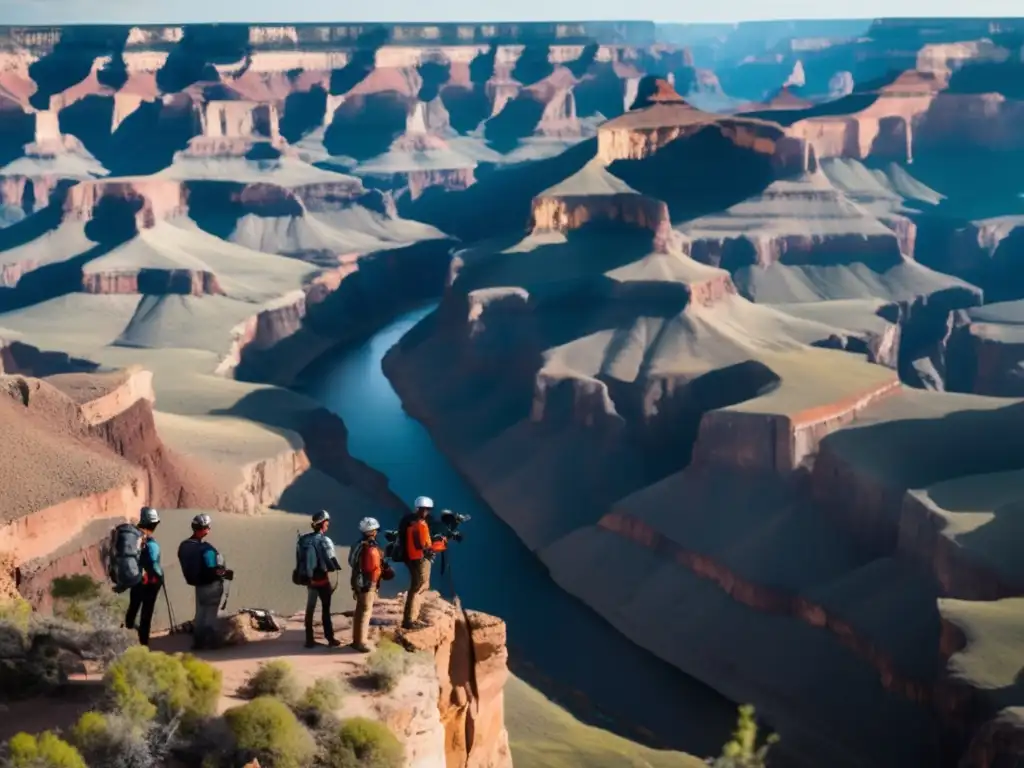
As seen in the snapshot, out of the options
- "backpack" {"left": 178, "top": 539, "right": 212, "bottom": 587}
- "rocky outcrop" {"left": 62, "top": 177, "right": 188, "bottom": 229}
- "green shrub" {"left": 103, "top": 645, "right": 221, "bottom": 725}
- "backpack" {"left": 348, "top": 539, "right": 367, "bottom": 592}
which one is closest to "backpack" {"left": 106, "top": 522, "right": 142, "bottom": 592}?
"backpack" {"left": 178, "top": 539, "right": 212, "bottom": 587}

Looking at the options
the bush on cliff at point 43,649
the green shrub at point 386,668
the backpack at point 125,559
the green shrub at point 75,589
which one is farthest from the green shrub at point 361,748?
the green shrub at point 75,589

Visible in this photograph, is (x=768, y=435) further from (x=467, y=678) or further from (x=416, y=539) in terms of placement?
(x=416, y=539)

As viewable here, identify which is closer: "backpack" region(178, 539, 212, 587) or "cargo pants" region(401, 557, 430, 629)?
"backpack" region(178, 539, 212, 587)

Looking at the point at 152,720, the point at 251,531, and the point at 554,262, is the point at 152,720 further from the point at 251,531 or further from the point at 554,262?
the point at 554,262

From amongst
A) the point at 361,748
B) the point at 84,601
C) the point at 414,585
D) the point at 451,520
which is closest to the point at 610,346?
the point at 84,601

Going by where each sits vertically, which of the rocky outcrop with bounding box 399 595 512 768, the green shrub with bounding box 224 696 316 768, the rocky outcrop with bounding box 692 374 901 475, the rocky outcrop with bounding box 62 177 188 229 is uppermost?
the green shrub with bounding box 224 696 316 768

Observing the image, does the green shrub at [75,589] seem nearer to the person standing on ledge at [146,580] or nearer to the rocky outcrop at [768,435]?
the person standing on ledge at [146,580]

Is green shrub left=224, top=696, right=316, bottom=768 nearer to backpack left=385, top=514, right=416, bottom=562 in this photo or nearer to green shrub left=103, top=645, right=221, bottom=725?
green shrub left=103, top=645, right=221, bottom=725

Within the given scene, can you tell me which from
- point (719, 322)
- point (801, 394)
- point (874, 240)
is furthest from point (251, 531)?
point (874, 240)
